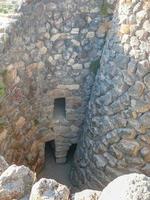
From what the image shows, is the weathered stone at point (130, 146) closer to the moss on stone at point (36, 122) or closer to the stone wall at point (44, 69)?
the stone wall at point (44, 69)

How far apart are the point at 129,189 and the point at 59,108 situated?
4975 mm

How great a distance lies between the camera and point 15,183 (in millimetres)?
2811

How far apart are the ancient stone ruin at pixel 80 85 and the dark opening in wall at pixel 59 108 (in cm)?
2

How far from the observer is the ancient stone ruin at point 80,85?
5516mm

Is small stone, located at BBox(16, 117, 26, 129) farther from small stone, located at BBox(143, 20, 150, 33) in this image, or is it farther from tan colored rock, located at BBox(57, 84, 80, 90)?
small stone, located at BBox(143, 20, 150, 33)

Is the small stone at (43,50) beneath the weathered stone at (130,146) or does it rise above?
above

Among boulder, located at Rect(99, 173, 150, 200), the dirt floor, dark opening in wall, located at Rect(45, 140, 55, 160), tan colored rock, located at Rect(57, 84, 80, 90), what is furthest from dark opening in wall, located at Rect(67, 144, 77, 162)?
boulder, located at Rect(99, 173, 150, 200)

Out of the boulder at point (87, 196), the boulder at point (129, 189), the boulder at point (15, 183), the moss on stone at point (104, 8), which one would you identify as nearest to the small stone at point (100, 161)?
the moss on stone at point (104, 8)

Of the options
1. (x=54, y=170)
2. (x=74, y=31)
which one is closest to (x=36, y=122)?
(x=54, y=170)

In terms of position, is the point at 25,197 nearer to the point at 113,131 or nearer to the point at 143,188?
the point at 143,188

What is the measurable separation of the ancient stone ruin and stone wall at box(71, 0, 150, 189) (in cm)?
1

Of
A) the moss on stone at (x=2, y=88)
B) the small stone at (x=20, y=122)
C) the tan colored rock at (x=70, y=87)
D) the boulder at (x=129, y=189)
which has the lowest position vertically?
the small stone at (x=20, y=122)

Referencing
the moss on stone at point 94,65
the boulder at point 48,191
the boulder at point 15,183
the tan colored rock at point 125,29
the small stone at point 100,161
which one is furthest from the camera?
the moss on stone at point 94,65

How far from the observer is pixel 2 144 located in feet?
18.6
